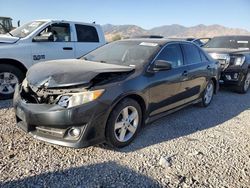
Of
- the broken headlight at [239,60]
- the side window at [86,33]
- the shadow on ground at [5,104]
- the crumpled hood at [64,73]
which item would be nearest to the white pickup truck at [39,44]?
the side window at [86,33]

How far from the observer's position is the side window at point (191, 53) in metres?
5.41

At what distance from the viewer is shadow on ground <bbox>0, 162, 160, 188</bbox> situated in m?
3.01

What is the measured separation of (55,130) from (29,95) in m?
0.72

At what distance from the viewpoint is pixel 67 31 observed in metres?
7.17

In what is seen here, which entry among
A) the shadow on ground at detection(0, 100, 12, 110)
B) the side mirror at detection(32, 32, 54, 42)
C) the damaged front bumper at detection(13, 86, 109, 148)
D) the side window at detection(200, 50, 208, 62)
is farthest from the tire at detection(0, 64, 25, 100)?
the side window at detection(200, 50, 208, 62)

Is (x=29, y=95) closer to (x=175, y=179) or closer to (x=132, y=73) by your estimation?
(x=132, y=73)

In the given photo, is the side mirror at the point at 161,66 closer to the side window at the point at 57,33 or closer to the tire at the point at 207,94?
the tire at the point at 207,94

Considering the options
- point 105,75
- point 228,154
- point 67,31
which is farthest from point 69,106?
point 67,31

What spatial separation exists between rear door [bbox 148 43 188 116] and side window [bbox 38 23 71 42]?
311cm

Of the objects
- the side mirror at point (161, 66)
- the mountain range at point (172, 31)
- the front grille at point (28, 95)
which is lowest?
the mountain range at point (172, 31)

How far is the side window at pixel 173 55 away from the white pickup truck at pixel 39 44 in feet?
9.81

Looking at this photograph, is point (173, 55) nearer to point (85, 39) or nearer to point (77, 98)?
point (77, 98)

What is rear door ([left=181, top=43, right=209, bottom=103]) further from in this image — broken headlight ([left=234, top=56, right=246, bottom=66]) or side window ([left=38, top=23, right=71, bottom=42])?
side window ([left=38, top=23, right=71, bottom=42])

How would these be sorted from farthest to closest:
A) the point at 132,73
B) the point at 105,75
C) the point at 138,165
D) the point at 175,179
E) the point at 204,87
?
the point at 204,87, the point at 132,73, the point at 105,75, the point at 138,165, the point at 175,179
